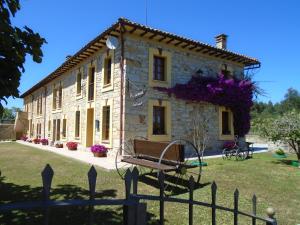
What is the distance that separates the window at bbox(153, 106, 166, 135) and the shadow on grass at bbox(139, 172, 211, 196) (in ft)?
15.9

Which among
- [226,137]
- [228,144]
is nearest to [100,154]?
[228,144]

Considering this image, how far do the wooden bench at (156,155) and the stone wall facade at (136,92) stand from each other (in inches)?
145

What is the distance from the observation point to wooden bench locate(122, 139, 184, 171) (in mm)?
6809

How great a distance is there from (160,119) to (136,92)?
201 centimetres

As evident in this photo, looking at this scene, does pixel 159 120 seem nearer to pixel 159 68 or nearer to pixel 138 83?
pixel 138 83

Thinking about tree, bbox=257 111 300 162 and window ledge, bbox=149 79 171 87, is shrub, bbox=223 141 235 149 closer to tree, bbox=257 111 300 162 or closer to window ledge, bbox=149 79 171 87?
tree, bbox=257 111 300 162

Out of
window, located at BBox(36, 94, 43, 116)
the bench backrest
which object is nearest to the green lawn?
the bench backrest

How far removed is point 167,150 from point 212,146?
28.7ft

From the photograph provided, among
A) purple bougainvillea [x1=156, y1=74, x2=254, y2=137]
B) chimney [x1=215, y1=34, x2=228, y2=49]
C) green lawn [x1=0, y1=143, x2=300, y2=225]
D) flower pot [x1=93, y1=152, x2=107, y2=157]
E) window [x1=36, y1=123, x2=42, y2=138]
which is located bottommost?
green lawn [x1=0, y1=143, x2=300, y2=225]

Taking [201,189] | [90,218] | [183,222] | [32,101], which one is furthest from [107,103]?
[32,101]

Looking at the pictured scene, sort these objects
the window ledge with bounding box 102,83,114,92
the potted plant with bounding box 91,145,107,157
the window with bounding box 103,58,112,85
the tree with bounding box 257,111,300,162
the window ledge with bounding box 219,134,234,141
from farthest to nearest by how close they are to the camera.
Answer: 1. the window ledge with bounding box 219,134,234,141
2. the window with bounding box 103,58,112,85
3. the window ledge with bounding box 102,83,114,92
4. the potted plant with bounding box 91,145,107,157
5. the tree with bounding box 257,111,300,162

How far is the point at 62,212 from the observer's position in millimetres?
4945

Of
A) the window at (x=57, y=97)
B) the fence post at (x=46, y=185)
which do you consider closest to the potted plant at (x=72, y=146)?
the window at (x=57, y=97)

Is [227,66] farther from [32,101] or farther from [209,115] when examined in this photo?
[32,101]
